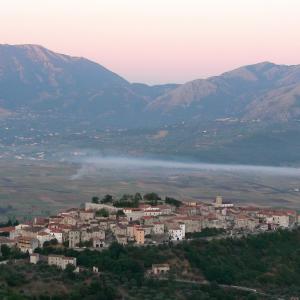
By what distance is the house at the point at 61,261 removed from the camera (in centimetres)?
4703

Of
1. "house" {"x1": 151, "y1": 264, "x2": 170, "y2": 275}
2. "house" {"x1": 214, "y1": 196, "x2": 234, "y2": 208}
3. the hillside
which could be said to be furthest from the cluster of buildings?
"house" {"x1": 151, "y1": 264, "x2": 170, "y2": 275}

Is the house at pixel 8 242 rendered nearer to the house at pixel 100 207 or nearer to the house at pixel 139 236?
the house at pixel 139 236

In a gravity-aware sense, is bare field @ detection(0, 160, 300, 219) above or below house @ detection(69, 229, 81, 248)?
below

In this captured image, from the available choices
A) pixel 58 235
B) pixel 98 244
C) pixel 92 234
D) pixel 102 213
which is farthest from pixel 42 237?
pixel 102 213

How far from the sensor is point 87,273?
4588cm

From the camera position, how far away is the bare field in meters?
108

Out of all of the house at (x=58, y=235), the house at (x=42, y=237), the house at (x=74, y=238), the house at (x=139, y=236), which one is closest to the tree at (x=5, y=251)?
the house at (x=42, y=237)

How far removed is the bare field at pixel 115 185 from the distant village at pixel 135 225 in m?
31.1

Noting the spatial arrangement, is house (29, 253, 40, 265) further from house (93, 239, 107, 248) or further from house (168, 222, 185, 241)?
house (168, 222, 185, 241)

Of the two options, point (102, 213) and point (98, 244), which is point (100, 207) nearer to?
point (102, 213)

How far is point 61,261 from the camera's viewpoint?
47219mm

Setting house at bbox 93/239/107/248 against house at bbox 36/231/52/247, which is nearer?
house at bbox 93/239/107/248

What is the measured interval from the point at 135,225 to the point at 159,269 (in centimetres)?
700

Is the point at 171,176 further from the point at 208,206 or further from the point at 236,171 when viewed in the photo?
the point at 208,206
